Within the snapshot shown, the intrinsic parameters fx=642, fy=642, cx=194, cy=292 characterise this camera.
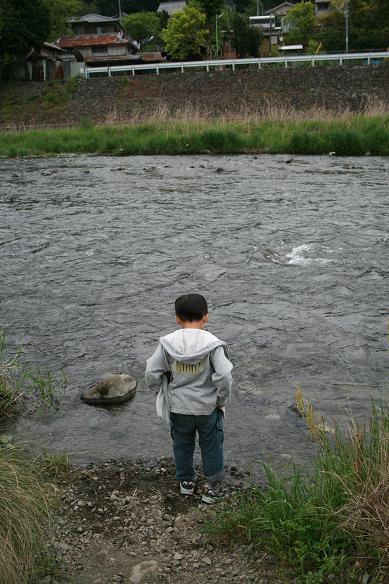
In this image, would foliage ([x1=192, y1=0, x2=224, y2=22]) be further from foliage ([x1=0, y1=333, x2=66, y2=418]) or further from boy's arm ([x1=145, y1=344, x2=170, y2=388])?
boy's arm ([x1=145, y1=344, x2=170, y2=388])

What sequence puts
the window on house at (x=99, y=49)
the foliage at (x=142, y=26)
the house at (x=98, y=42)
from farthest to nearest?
1. the foliage at (x=142, y=26)
2. the window on house at (x=99, y=49)
3. the house at (x=98, y=42)

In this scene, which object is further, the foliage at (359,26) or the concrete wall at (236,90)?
the foliage at (359,26)

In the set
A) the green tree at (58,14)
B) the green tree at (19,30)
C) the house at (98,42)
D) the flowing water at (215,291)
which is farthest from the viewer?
the house at (98,42)

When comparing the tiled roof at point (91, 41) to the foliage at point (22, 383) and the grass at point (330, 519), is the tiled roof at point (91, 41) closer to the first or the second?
the foliage at point (22, 383)

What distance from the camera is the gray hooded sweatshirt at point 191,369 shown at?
3705mm

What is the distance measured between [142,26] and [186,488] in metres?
96.4

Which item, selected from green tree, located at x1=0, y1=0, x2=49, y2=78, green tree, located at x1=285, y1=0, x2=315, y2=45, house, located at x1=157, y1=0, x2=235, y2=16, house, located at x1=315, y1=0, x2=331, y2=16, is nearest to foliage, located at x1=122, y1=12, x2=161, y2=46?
house, located at x1=157, y1=0, x2=235, y2=16

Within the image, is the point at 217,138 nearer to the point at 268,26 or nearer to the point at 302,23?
the point at 302,23

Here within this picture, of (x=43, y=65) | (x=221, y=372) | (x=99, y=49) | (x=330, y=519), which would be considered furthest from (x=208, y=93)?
(x=330, y=519)

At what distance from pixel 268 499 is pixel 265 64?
159 feet

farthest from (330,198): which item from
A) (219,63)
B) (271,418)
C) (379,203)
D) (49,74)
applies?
(49,74)

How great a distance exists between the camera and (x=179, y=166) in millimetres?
19094

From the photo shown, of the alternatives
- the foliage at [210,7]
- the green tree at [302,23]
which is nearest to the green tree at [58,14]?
the foliage at [210,7]

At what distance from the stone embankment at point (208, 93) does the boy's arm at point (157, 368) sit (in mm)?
Answer: 35380
